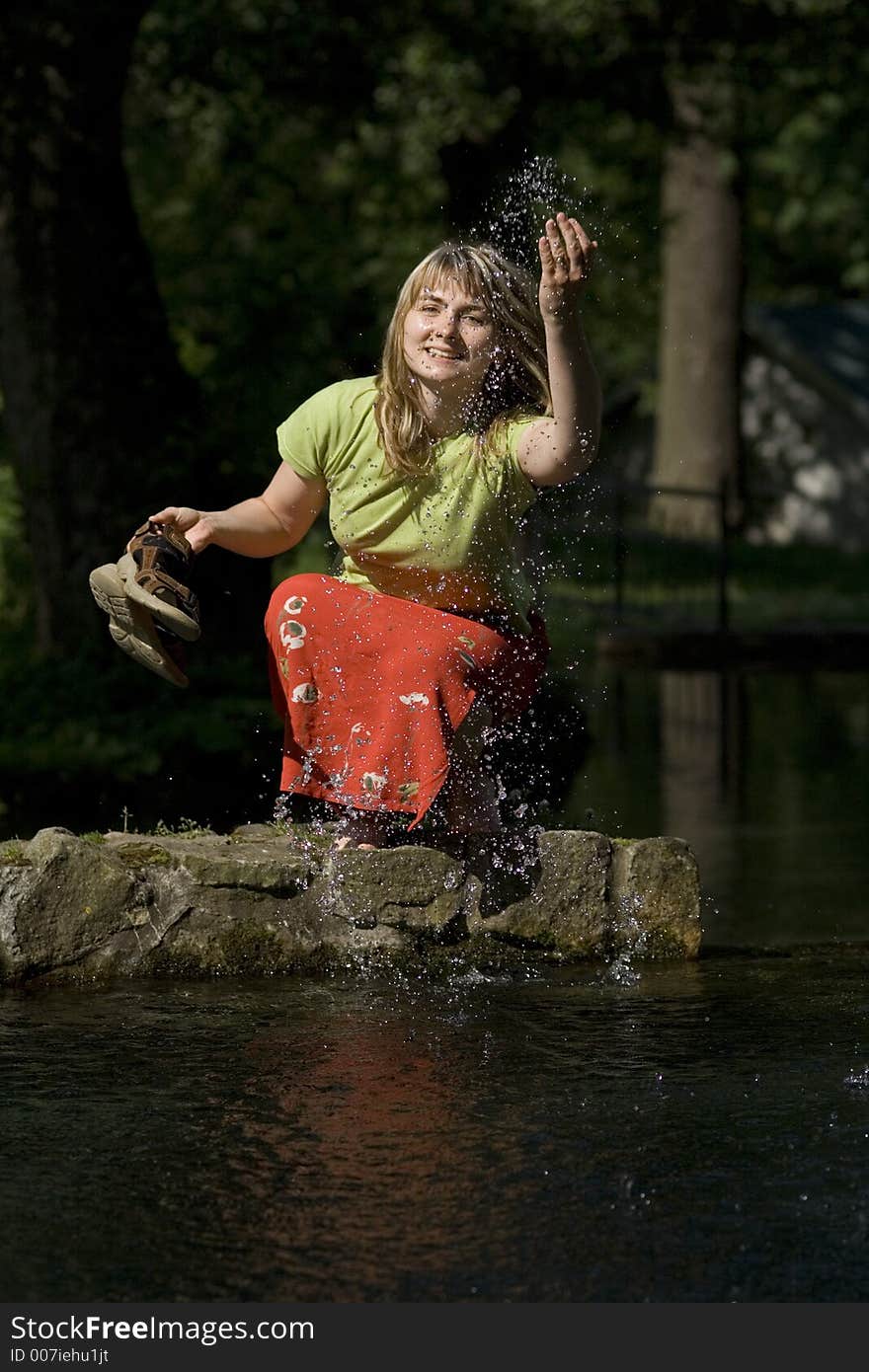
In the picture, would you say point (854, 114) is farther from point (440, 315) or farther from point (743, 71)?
point (440, 315)

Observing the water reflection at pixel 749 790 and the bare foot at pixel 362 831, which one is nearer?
the bare foot at pixel 362 831

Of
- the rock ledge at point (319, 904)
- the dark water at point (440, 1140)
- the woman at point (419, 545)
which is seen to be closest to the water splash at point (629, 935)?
the rock ledge at point (319, 904)

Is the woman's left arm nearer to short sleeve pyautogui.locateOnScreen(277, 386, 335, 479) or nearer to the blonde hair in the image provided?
the blonde hair

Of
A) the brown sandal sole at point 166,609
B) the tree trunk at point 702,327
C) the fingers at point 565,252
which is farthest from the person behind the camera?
→ the tree trunk at point 702,327

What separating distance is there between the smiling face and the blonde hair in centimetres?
2

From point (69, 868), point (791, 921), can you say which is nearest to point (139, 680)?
point (791, 921)

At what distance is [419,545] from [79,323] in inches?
254

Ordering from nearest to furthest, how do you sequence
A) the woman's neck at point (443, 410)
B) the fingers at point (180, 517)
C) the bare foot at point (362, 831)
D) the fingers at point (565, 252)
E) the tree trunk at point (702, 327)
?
the fingers at point (565, 252) < the fingers at point (180, 517) < the woman's neck at point (443, 410) < the bare foot at point (362, 831) < the tree trunk at point (702, 327)

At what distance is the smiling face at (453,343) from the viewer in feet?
18.9

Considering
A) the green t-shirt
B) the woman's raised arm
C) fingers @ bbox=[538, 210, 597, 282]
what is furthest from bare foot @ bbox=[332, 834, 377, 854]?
fingers @ bbox=[538, 210, 597, 282]

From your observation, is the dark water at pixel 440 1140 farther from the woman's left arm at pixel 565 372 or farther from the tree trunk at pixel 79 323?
the tree trunk at pixel 79 323

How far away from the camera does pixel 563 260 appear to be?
5.20 meters

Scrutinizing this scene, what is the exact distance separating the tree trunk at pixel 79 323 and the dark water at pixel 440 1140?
6544 mm

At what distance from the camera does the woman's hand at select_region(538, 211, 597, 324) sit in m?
5.19
